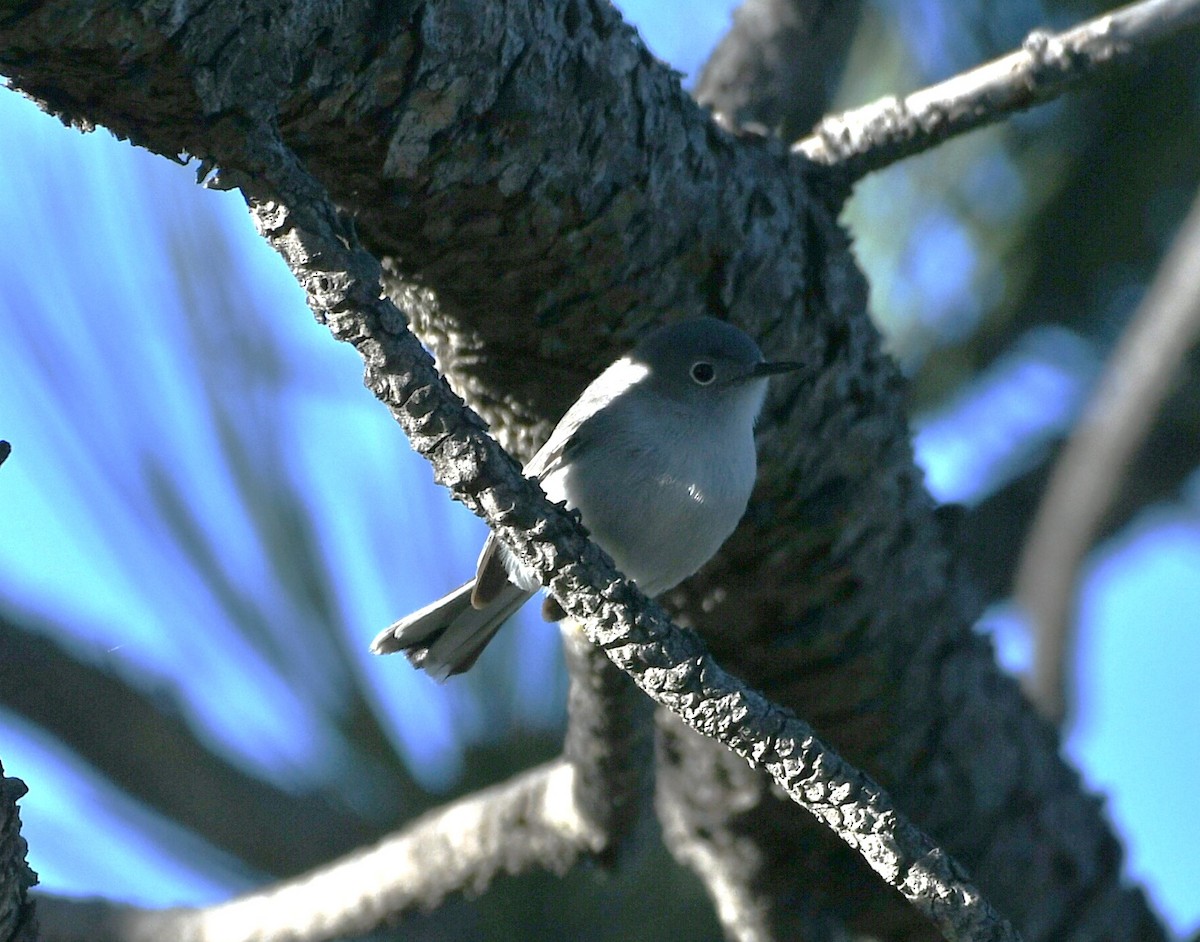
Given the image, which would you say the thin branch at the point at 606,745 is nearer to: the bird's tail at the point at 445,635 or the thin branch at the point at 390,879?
the thin branch at the point at 390,879

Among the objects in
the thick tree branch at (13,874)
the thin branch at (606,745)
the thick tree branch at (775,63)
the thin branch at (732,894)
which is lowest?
the thick tree branch at (13,874)

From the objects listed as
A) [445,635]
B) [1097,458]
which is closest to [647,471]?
[445,635]

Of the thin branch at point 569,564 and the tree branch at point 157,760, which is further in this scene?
the tree branch at point 157,760

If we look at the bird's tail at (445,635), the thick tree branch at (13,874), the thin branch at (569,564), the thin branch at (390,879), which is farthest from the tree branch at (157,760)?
the thin branch at (569,564)

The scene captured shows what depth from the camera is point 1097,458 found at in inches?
117

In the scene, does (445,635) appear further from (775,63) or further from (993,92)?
(775,63)

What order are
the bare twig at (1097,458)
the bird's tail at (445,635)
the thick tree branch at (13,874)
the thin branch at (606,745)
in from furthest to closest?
the bare twig at (1097,458) → the bird's tail at (445,635) → the thin branch at (606,745) → the thick tree branch at (13,874)

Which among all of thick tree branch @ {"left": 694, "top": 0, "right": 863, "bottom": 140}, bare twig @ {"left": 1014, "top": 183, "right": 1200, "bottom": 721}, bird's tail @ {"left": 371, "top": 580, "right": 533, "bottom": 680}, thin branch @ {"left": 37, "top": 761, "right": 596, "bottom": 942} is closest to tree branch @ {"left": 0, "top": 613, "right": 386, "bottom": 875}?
thin branch @ {"left": 37, "top": 761, "right": 596, "bottom": 942}

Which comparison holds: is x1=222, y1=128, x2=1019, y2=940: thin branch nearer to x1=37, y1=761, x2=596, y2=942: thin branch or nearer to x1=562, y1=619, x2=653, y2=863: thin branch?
x1=562, y1=619, x2=653, y2=863: thin branch

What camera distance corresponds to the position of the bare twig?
110 inches

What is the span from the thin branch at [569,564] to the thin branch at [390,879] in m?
1.08

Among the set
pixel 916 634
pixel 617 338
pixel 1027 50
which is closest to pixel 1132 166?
pixel 1027 50

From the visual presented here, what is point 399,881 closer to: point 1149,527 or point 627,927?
point 627,927

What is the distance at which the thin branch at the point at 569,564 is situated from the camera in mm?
1363
